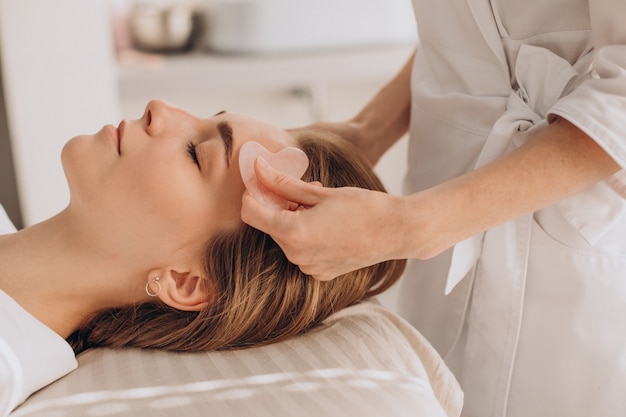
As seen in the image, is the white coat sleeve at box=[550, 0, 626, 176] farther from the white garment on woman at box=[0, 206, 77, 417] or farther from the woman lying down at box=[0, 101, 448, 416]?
the white garment on woman at box=[0, 206, 77, 417]

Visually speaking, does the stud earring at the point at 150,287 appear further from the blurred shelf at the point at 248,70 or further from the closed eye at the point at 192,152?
the blurred shelf at the point at 248,70

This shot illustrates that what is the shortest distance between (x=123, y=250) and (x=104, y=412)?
1.08ft

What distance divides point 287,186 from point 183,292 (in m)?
0.34

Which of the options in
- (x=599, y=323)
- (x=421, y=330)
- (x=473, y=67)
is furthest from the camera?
(x=421, y=330)

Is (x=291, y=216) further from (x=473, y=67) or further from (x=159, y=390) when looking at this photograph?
(x=473, y=67)

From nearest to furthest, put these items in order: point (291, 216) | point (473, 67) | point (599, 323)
→ point (291, 216) < point (599, 323) < point (473, 67)

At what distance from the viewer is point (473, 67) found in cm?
146

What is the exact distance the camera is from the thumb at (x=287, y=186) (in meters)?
1.14

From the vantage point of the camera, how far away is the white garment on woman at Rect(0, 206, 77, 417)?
1140mm

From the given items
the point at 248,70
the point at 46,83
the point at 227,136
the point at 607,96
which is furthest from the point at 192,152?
the point at 248,70

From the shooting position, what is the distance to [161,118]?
145 centimetres

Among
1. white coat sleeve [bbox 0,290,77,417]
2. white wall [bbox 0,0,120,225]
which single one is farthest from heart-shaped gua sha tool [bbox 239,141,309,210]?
white wall [bbox 0,0,120,225]

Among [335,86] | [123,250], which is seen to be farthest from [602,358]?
[335,86]

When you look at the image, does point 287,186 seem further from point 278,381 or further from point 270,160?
point 278,381
